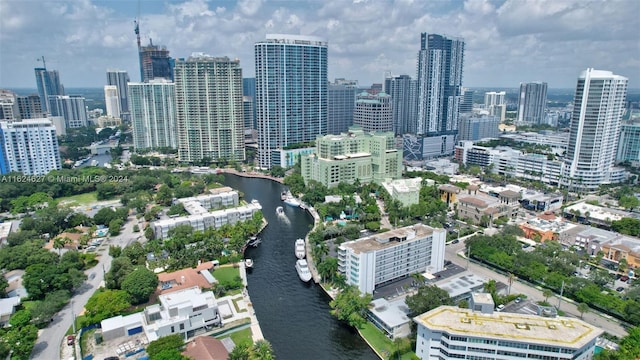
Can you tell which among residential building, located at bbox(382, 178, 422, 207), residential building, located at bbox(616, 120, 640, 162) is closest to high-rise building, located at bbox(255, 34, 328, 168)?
residential building, located at bbox(382, 178, 422, 207)

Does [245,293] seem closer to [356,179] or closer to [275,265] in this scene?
[275,265]

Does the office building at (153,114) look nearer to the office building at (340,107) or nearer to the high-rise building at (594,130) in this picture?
the office building at (340,107)

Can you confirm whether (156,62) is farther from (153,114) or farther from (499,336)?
(499,336)

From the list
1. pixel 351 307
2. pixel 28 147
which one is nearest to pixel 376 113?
pixel 351 307

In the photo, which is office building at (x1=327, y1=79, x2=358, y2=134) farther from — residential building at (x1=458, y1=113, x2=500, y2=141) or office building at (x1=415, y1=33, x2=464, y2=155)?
residential building at (x1=458, y1=113, x2=500, y2=141)

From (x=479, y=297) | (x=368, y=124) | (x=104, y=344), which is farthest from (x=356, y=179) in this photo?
(x=104, y=344)

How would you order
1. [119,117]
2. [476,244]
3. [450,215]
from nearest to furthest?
[476,244], [450,215], [119,117]
